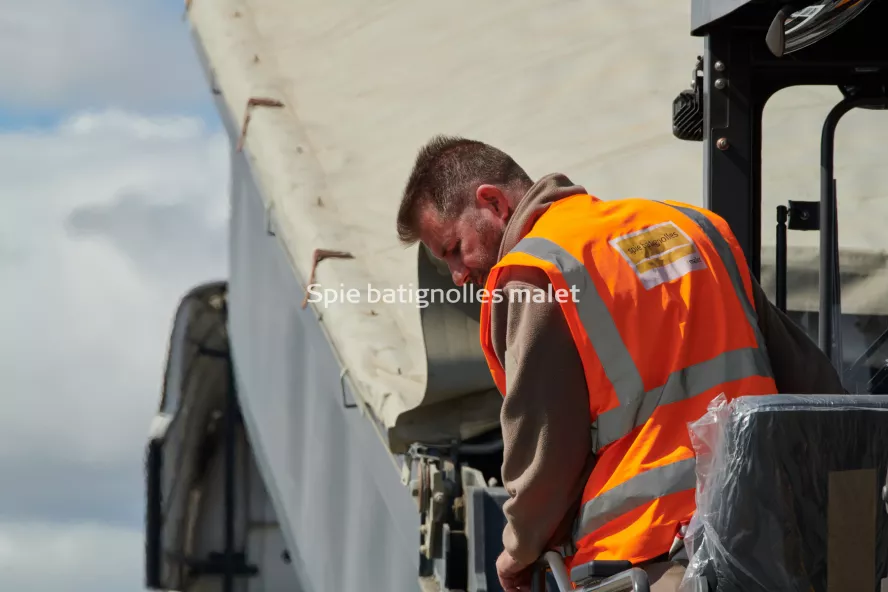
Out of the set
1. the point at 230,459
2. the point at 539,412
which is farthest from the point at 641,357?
the point at 230,459

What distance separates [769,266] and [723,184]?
0.72ft

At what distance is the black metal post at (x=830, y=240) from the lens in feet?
9.45

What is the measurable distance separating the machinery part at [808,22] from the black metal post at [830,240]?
0.26 metres

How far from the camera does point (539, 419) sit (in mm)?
2170

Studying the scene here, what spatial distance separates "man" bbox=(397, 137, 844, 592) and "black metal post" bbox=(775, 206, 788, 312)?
61 cm

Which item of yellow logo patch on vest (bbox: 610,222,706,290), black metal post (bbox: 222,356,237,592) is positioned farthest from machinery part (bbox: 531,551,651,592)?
black metal post (bbox: 222,356,237,592)

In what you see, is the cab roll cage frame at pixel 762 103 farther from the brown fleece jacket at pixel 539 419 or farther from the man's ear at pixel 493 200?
the brown fleece jacket at pixel 539 419

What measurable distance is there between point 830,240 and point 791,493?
1.24 m

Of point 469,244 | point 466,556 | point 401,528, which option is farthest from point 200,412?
point 469,244

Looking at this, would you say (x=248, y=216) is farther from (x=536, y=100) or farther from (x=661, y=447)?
(x=661, y=447)

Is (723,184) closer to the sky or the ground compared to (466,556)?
closer to the sky

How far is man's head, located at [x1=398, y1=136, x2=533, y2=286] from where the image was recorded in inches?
97.3

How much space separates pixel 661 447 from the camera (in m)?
2.14

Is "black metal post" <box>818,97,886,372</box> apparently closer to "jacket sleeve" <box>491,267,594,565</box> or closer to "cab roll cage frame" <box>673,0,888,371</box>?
"cab roll cage frame" <box>673,0,888,371</box>
